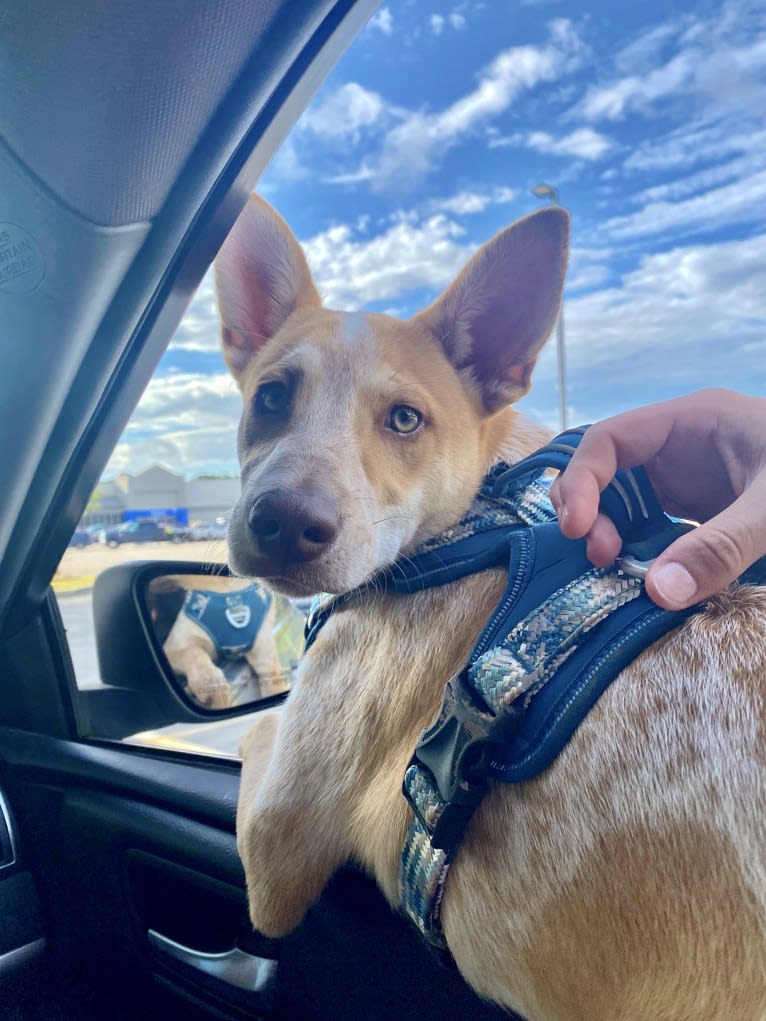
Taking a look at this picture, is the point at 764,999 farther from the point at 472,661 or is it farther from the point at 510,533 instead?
the point at 510,533

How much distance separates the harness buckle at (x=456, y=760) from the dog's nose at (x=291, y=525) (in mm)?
428

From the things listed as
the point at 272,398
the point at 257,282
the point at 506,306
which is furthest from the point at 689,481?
the point at 257,282

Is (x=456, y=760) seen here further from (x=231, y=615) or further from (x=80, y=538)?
(x=80, y=538)

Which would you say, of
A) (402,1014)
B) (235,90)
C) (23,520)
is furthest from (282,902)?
(235,90)

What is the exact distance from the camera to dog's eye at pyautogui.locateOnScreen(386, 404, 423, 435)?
1.89 metres

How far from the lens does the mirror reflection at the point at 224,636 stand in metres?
2.37

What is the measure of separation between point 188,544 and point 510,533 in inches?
48.8

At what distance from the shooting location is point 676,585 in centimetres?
112

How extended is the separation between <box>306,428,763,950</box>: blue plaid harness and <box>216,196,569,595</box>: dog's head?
0.37 meters

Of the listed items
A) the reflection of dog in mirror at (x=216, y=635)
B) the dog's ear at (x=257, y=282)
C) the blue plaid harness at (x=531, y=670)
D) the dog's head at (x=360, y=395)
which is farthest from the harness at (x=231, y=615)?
the blue plaid harness at (x=531, y=670)

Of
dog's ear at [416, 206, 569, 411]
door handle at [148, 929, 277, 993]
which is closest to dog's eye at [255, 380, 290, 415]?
dog's ear at [416, 206, 569, 411]

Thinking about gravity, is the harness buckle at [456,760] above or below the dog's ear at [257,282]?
below

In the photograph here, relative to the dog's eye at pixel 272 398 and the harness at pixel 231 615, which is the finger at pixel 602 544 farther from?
the harness at pixel 231 615

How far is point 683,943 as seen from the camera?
980 mm
